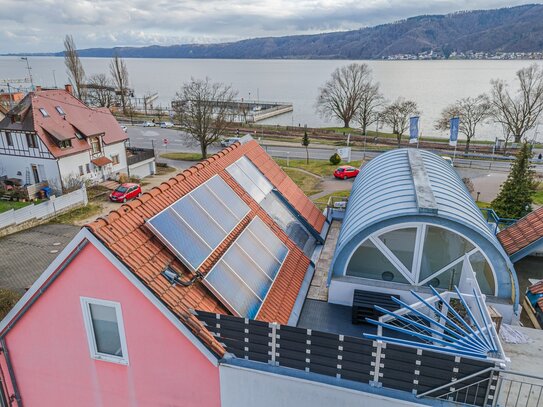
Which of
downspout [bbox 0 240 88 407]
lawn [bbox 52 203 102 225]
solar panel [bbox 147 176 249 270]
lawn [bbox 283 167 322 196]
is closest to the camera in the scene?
downspout [bbox 0 240 88 407]

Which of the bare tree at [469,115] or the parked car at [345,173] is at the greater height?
the bare tree at [469,115]

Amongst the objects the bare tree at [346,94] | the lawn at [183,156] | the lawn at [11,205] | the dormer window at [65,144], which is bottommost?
the lawn at [11,205]

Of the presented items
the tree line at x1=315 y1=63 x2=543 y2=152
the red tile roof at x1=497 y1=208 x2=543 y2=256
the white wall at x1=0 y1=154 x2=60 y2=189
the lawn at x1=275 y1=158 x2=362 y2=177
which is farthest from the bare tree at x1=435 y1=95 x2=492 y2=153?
the white wall at x1=0 y1=154 x2=60 y2=189

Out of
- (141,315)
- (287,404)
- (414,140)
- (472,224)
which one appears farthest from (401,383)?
(414,140)

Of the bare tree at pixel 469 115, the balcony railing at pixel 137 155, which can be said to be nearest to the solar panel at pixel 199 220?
the balcony railing at pixel 137 155

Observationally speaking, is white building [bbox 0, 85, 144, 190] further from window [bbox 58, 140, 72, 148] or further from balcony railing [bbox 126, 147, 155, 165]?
balcony railing [bbox 126, 147, 155, 165]

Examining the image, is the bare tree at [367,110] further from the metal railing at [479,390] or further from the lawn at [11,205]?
the metal railing at [479,390]
